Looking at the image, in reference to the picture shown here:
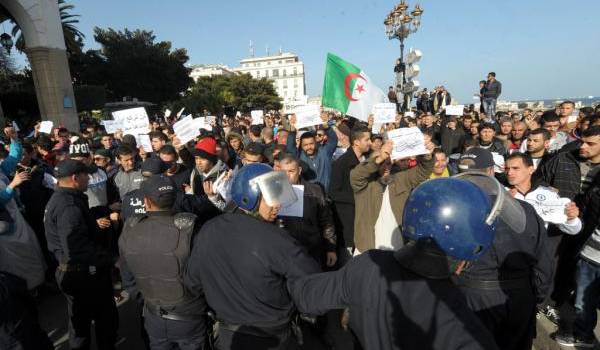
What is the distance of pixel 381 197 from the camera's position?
357 centimetres

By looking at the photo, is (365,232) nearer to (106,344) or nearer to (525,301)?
(525,301)

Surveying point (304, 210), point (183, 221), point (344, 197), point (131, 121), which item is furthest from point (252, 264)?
point (131, 121)

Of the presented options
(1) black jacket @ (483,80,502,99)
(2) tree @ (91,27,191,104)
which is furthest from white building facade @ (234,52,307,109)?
(1) black jacket @ (483,80,502,99)

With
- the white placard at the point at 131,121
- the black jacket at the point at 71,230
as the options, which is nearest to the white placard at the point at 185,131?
the white placard at the point at 131,121

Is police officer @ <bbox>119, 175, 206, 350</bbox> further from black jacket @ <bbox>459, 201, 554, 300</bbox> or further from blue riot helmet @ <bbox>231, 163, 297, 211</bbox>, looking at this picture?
black jacket @ <bbox>459, 201, 554, 300</bbox>

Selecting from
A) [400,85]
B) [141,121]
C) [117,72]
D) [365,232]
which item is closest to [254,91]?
[117,72]

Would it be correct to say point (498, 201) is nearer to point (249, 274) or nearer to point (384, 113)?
point (249, 274)

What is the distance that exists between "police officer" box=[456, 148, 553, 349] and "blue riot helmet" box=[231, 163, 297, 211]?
1339 millimetres

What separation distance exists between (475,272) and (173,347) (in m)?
2.31

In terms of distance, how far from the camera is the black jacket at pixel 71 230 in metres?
2.96

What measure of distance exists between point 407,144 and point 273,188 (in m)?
1.60

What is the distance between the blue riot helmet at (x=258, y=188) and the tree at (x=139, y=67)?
47916mm

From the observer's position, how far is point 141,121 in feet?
24.2

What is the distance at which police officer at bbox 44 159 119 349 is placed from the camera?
2.98 metres
